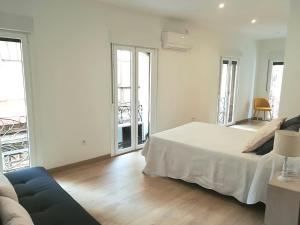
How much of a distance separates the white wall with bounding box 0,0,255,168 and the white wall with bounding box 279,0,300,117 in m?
2.22

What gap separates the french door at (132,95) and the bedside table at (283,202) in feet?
9.30

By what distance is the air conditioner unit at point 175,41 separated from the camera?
15.5 ft

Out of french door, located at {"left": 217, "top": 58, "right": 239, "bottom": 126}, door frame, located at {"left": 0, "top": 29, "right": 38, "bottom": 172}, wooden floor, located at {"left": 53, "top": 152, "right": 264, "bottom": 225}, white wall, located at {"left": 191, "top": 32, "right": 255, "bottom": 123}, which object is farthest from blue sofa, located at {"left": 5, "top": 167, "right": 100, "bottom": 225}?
french door, located at {"left": 217, "top": 58, "right": 239, "bottom": 126}

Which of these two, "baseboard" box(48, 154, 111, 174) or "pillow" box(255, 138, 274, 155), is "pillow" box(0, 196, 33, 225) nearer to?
"baseboard" box(48, 154, 111, 174)

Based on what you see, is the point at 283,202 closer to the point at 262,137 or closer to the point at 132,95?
the point at 262,137

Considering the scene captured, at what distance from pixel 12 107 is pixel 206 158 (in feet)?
8.69

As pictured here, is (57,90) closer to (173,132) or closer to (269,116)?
(173,132)

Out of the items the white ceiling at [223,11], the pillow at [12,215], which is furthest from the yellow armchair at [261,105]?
the pillow at [12,215]

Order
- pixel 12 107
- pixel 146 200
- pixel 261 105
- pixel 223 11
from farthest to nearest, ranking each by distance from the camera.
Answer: pixel 261 105 → pixel 223 11 → pixel 12 107 → pixel 146 200

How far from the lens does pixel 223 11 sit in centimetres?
424

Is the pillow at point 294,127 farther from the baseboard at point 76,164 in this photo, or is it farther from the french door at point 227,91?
the french door at point 227,91

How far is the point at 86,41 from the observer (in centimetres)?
367

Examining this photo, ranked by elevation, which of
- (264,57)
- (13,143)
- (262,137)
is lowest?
(13,143)

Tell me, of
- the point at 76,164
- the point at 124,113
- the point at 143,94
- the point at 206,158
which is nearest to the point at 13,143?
the point at 76,164
